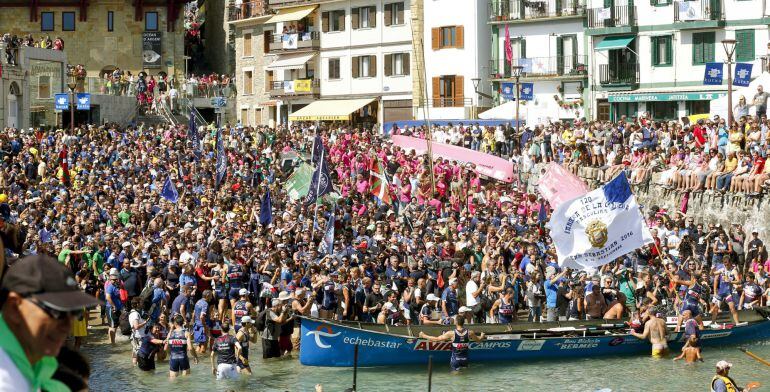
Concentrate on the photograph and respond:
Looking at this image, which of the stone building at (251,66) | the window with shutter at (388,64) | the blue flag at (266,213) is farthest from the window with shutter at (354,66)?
the blue flag at (266,213)

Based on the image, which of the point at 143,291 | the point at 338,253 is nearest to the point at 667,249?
the point at 338,253

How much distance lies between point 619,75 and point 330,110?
17907 mm

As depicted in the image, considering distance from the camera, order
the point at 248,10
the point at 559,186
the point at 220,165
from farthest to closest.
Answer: the point at 248,10, the point at 220,165, the point at 559,186

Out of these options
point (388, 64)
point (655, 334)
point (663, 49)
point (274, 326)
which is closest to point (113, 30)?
point (388, 64)

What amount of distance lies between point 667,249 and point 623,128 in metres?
9.15

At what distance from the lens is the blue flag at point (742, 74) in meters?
37.5

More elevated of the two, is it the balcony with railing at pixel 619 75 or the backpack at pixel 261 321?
the balcony with railing at pixel 619 75

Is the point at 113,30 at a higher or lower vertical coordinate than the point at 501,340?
higher

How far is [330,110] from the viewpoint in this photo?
6462 cm

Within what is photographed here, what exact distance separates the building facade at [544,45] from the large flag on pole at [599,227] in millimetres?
26771

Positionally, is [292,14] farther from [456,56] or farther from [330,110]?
[456,56]

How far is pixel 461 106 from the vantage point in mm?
58594

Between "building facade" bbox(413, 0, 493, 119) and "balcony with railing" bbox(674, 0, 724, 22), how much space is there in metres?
11.0

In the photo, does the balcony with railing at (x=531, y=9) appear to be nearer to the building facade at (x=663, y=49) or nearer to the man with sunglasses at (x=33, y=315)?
the building facade at (x=663, y=49)
